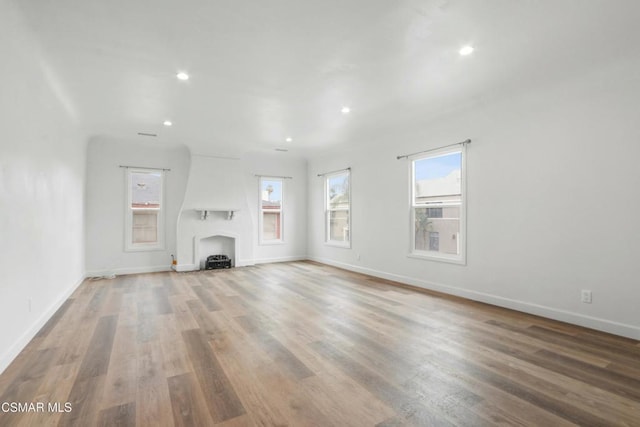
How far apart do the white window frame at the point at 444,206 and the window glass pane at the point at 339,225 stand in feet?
6.33

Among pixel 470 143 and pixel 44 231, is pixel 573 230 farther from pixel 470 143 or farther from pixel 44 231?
pixel 44 231

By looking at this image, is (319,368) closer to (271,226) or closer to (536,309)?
(536,309)

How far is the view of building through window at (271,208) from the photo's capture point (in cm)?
776

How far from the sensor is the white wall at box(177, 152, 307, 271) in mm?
6668

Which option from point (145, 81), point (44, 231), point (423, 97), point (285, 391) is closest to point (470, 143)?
point (423, 97)

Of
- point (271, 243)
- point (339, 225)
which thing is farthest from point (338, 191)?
point (271, 243)

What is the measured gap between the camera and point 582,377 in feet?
7.32

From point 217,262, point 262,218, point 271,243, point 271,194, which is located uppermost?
point 271,194

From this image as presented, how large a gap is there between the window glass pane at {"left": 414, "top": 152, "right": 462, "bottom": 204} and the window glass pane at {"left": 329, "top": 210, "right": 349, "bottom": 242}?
6.86 feet

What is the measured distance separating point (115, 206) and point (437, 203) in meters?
6.06

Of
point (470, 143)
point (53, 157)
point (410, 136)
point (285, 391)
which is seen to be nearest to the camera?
point (285, 391)

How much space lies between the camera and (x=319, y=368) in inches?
93.6

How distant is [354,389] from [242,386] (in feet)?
2.48

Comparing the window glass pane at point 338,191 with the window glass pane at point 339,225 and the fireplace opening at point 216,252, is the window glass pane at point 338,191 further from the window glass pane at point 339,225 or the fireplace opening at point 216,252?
the fireplace opening at point 216,252
